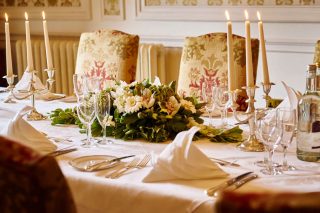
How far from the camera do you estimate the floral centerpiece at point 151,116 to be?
5.57ft

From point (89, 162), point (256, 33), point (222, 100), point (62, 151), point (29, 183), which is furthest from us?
point (256, 33)

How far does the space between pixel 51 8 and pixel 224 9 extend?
131 centimetres

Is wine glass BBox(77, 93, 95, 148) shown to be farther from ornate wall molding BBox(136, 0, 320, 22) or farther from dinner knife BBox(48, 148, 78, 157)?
ornate wall molding BBox(136, 0, 320, 22)

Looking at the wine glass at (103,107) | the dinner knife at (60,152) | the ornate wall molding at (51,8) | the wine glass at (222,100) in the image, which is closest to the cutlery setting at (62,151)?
the dinner knife at (60,152)

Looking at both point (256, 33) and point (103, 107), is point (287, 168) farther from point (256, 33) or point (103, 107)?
point (256, 33)

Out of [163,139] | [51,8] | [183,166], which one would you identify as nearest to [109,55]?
[163,139]

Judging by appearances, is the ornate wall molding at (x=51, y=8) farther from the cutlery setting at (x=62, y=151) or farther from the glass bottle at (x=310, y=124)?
the glass bottle at (x=310, y=124)

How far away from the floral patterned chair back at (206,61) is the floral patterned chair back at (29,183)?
1.57 meters

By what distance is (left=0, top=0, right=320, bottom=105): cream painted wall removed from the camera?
2949 millimetres

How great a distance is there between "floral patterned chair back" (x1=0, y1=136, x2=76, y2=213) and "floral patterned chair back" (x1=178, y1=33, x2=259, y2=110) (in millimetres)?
1569

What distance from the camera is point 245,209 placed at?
2.30 ft

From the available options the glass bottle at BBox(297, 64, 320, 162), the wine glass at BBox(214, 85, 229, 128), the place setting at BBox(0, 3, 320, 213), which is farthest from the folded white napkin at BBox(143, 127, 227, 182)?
the wine glass at BBox(214, 85, 229, 128)

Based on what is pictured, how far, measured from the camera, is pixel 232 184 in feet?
4.23

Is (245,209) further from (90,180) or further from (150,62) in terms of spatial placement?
(150,62)
